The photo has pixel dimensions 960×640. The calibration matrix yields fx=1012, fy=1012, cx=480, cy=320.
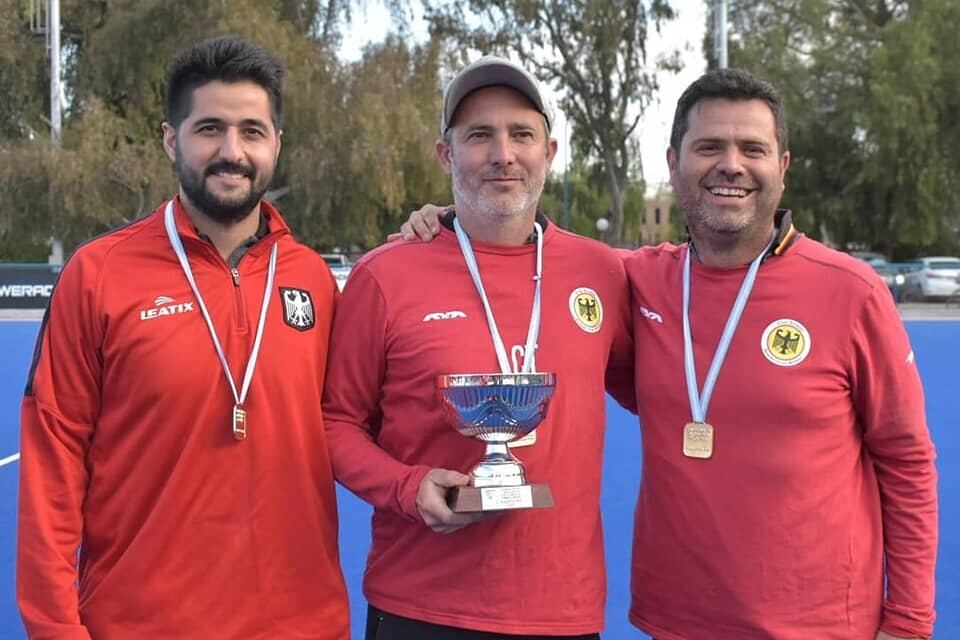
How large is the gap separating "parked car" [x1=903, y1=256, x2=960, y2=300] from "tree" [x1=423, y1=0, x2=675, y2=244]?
1144 cm

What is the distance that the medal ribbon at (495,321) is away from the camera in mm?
2695

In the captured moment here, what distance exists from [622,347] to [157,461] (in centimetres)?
135

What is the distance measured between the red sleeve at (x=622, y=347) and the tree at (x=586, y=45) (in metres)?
30.7

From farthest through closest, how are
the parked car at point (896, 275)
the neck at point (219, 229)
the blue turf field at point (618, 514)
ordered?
the parked car at point (896, 275)
the blue turf field at point (618, 514)
the neck at point (219, 229)

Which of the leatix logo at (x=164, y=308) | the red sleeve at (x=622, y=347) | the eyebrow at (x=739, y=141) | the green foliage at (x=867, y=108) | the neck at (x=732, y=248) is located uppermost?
the green foliage at (x=867, y=108)

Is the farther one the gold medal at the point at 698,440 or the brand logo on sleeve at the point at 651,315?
the brand logo on sleeve at the point at 651,315

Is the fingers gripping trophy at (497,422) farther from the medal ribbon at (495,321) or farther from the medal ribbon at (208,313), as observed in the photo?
the medal ribbon at (208,313)

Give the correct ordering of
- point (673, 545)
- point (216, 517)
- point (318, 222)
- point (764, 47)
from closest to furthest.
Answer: point (216, 517) → point (673, 545) → point (318, 222) → point (764, 47)

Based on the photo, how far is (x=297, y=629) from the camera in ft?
8.63

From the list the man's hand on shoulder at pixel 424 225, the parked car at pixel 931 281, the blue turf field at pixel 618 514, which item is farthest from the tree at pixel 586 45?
the man's hand on shoulder at pixel 424 225

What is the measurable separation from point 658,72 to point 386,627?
3323 cm

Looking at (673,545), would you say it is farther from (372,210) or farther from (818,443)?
(372,210)

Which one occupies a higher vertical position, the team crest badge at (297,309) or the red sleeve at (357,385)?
the team crest badge at (297,309)

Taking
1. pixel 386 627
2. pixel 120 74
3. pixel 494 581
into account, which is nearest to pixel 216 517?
pixel 386 627
